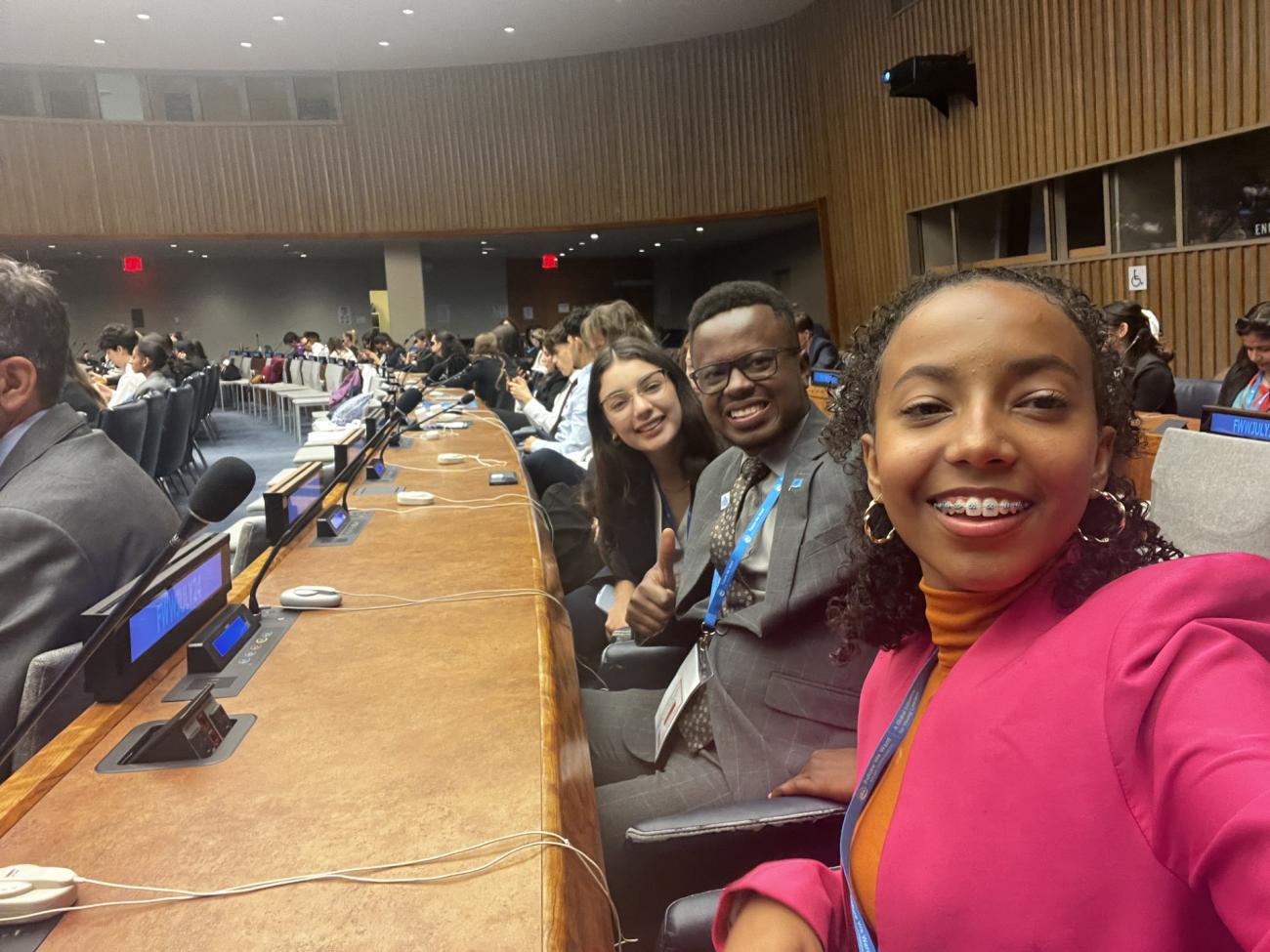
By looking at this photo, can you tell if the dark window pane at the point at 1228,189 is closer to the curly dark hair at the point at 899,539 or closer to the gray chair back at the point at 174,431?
the curly dark hair at the point at 899,539

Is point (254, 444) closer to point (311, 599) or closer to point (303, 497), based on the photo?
point (303, 497)

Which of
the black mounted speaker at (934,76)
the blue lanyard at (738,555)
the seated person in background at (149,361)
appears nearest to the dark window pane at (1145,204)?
the black mounted speaker at (934,76)

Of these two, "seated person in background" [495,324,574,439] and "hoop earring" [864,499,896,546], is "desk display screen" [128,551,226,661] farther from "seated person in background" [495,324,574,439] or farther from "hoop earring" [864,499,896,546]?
"seated person in background" [495,324,574,439]

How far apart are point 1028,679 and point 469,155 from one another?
1262cm

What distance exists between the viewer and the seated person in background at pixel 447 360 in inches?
308

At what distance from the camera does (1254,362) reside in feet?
14.8

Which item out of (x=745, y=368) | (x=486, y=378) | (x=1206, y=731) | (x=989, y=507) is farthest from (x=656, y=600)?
(x=486, y=378)

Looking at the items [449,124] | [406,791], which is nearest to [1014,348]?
[406,791]

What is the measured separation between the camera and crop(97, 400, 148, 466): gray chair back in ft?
17.8

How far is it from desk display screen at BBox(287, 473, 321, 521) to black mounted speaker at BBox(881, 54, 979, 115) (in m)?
7.06

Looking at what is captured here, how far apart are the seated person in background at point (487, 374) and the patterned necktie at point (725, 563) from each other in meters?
6.53

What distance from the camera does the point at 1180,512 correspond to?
2051 mm

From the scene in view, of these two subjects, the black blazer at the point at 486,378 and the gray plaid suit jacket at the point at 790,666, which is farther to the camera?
the black blazer at the point at 486,378

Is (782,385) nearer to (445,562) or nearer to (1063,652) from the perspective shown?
(445,562)
